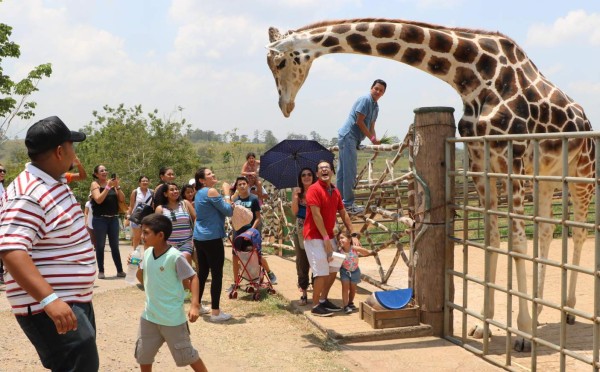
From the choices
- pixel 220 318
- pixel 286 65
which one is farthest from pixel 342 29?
pixel 220 318

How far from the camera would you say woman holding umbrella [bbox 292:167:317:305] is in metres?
7.25

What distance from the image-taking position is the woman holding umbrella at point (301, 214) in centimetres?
725

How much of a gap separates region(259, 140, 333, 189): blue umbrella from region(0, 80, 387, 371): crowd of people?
334 millimetres

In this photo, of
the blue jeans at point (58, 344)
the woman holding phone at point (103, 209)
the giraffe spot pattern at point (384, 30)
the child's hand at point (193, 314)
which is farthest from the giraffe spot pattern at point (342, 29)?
the woman holding phone at point (103, 209)

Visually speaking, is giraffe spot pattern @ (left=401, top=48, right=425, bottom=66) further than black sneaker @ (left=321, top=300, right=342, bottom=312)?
No

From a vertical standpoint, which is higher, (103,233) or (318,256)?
(318,256)

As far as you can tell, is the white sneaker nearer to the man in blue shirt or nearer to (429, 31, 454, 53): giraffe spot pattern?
the man in blue shirt

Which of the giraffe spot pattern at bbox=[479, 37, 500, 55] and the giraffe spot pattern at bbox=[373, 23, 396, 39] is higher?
the giraffe spot pattern at bbox=[373, 23, 396, 39]

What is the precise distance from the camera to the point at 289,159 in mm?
8812

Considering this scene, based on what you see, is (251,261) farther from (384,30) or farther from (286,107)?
(384,30)

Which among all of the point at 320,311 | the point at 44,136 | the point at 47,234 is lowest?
the point at 320,311

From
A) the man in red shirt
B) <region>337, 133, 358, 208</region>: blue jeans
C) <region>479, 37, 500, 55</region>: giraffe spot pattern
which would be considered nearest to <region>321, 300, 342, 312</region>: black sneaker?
the man in red shirt

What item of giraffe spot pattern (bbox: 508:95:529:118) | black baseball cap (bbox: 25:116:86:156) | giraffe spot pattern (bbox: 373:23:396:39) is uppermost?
giraffe spot pattern (bbox: 373:23:396:39)

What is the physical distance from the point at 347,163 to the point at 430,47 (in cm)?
227
